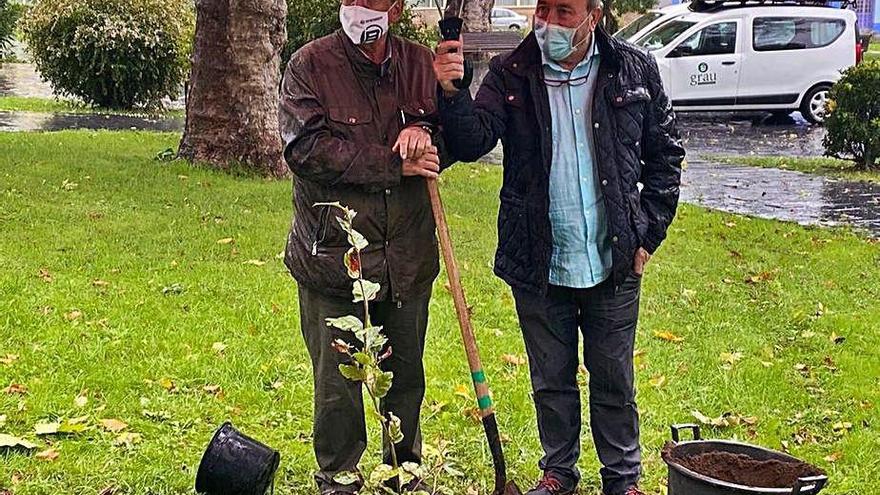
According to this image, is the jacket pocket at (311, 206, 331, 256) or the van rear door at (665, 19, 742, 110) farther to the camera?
the van rear door at (665, 19, 742, 110)

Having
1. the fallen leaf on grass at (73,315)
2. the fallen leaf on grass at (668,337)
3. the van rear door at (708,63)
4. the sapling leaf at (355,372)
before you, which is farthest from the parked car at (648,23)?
the sapling leaf at (355,372)

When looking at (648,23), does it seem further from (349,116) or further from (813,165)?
(349,116)

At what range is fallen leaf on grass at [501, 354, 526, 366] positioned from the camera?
554 cm

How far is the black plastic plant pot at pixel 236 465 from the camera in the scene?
12.2 ft

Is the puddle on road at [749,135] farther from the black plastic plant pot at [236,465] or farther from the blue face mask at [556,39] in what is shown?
the black plastic plant pot at [236,465]

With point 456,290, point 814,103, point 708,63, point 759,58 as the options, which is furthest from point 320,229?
point 814,103

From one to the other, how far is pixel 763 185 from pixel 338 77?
952 cm

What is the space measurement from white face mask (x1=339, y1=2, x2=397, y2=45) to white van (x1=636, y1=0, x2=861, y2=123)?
15.3 meters

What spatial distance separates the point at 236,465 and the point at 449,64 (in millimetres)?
1545

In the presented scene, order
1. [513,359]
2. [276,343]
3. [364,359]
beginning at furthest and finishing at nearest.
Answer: [276,343], [513,359], [364,359]

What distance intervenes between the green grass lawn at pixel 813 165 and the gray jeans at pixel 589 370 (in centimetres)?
919

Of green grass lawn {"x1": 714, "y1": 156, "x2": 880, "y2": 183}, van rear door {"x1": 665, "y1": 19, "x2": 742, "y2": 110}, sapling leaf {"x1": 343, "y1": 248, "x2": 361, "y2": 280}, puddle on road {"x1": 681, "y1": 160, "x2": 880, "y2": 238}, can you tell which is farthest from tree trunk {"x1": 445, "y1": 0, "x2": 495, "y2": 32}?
sapling leaf {"x1": 343, "y1": 248, "x2": 361, "y2": 280}

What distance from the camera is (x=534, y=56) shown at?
367 centimetres

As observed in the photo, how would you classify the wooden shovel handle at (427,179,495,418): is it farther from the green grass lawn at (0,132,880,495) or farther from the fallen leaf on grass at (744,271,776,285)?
the fallen leaf on grass at (744,271,776,285)
